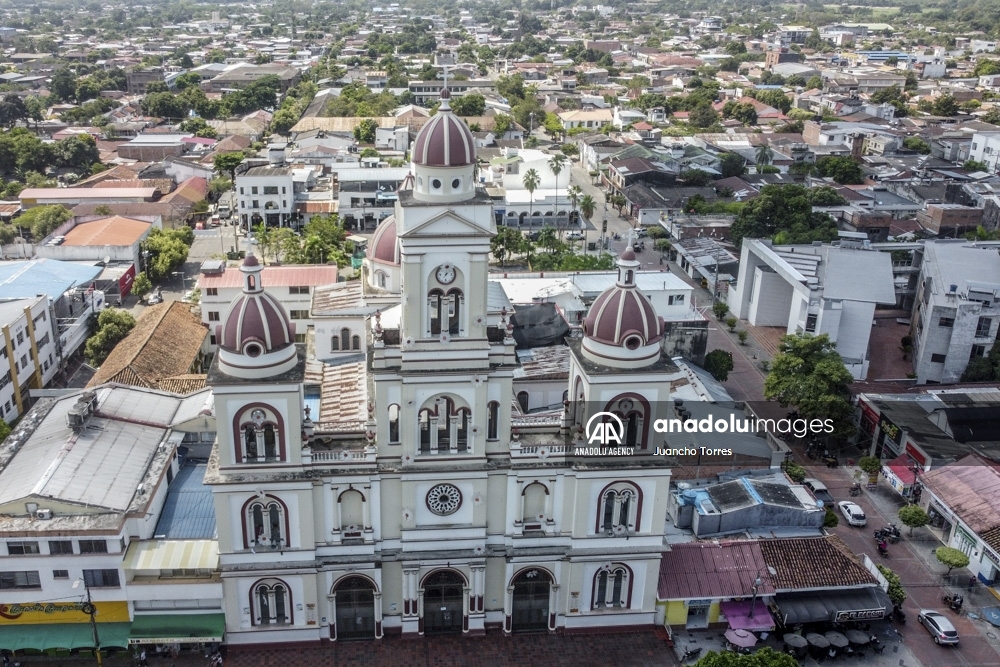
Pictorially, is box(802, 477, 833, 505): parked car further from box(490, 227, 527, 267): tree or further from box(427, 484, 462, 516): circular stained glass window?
box(490, 227, 527, 267): tree

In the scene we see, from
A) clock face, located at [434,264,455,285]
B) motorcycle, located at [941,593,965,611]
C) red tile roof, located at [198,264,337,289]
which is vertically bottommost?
motorcycle, located at [941,593,965,611]

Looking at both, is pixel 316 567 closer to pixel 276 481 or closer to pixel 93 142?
pixel 276 481

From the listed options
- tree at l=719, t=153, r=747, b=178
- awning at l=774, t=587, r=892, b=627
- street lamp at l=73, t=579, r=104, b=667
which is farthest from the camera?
tree at l=719, t=153, r=747, b=178

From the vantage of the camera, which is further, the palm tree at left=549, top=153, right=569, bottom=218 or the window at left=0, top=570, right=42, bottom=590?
the palm tree at left=549, top=153, right=569, bottom=218

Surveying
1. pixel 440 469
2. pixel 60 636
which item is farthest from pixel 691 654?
pixel 60 636

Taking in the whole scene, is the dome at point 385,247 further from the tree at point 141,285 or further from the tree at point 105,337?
the tree at point 141,285

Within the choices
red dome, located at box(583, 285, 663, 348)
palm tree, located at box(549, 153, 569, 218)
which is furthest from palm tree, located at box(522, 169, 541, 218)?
red dome, located at box(583, 285, 663, 348)
